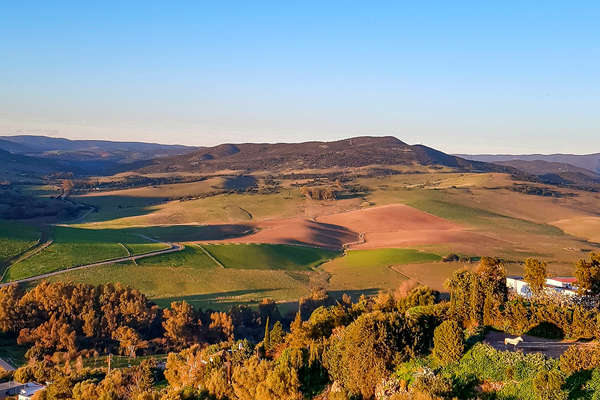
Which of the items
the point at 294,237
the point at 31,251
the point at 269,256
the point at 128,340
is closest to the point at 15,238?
the point at 31,251

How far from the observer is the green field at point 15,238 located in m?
67.2

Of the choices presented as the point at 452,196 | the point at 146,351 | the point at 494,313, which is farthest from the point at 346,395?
the point at 452,196

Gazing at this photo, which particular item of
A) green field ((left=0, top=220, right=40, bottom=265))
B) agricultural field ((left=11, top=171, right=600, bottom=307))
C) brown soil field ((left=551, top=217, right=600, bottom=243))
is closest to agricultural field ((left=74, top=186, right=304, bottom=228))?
agricultural field ((left=11, top=171, right=600, bottom=307))

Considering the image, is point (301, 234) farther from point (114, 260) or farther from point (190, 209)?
point (190, 209)

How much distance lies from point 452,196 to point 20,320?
118213mm

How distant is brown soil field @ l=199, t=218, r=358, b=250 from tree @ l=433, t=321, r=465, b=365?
2405 inches

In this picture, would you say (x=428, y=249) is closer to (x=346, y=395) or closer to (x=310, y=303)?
(x=310, y=303)

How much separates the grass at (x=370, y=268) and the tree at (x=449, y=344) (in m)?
36.9

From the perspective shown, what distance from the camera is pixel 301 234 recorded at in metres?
88.6

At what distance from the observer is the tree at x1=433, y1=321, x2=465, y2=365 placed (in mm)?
21219

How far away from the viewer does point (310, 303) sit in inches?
1966

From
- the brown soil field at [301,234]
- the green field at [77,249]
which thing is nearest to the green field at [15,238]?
the green field at [77,249]

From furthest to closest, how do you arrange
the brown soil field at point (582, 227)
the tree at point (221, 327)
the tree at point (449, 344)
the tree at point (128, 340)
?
the brown soil field at point (582, 227) → the tree at point (221, 327) → the tree at point (128, 340) → the tree at point (449, 344)

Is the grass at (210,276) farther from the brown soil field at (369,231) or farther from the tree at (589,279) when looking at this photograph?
the tree at (589,279)
